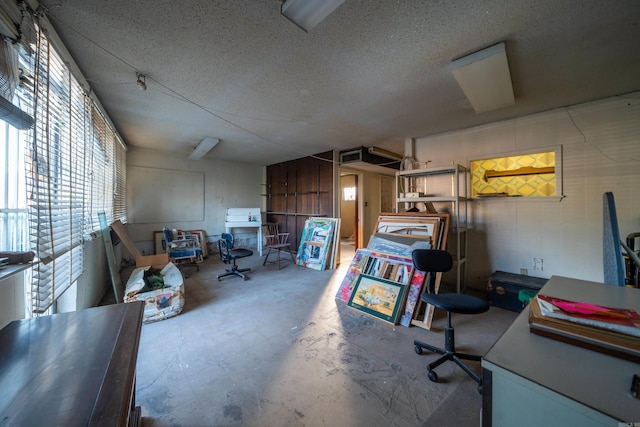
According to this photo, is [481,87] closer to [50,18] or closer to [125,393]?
[125,393]

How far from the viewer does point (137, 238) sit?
5316 mm

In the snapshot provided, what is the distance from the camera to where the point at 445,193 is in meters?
3.91

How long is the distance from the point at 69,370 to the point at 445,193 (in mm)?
4367

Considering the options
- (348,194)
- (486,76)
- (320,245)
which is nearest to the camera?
(486,76)

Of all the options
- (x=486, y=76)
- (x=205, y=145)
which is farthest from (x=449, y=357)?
(x=205, y=145)

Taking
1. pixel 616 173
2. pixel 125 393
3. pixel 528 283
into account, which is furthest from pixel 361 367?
pixel 616 173

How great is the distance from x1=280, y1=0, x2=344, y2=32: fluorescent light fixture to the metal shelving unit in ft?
8.63

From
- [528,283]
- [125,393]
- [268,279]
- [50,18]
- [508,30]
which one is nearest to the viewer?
[125,393]

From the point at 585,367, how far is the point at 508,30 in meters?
2.12

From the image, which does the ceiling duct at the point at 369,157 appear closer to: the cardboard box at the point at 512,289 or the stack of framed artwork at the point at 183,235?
the cardboard box at the point at 512,289

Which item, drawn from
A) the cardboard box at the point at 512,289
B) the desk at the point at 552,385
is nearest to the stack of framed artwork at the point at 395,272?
the cardboard box at the point at 512,289

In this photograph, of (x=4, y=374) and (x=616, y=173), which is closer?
(x=4, y=374)

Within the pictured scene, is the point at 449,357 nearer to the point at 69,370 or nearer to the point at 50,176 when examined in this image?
the point at 69,370

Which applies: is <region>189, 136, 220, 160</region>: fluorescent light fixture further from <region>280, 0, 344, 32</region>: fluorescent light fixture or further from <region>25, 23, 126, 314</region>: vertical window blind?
<region>280, 0, 344, 32</region>: fluorescent light fixture
